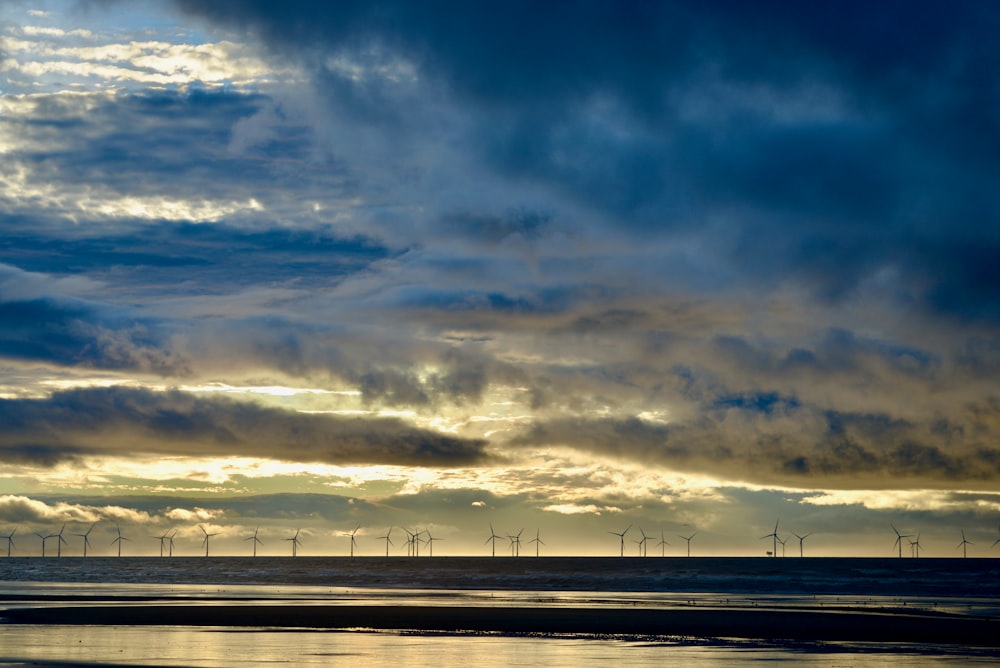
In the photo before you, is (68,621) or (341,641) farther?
(68,621)

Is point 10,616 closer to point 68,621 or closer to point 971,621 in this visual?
point 68,621

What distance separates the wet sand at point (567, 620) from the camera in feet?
214

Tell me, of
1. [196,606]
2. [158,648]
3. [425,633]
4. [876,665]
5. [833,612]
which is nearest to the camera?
[876,665]

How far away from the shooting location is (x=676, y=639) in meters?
60.7

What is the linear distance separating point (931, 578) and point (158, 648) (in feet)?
487

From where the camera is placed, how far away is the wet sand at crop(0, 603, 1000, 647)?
65.2 metres

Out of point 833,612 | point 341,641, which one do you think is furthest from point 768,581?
point 341,641

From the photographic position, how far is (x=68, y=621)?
2945 inches

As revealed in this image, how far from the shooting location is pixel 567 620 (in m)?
75.1

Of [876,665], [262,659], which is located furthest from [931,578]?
[262,659]

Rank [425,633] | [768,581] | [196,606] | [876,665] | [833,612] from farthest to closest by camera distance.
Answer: [768,581] → [196,606] → [833,612] → [425,633] → [876,665]

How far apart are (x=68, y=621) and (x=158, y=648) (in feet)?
81.6

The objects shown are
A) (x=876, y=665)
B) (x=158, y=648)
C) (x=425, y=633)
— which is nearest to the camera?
(x=876, y=665)

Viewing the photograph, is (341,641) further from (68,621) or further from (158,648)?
(68,621)
